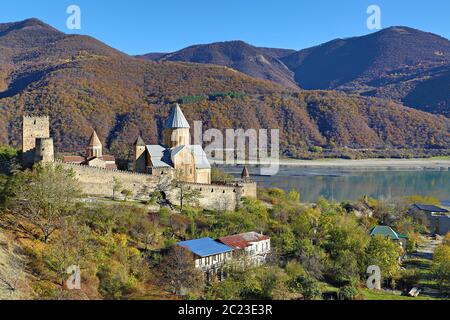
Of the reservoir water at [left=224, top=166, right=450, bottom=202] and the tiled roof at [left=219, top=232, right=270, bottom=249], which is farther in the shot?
the reservoir water at [left=224, top=166, right=450, bottom=202]

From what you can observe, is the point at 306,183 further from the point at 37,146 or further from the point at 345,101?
the point at 345,101

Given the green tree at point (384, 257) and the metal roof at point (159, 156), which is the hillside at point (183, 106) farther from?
the green tree at point (384, 257)

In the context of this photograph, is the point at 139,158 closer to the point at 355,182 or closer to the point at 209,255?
the point at 209,255

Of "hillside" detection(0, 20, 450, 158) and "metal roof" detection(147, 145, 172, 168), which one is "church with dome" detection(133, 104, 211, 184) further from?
"hillside" detection(0, 20, 450, 158)

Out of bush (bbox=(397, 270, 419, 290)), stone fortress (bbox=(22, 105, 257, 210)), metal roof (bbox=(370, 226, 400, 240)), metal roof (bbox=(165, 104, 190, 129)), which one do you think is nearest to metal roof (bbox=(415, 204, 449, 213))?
metal roof (bbox=(370, 226, 400, 240))

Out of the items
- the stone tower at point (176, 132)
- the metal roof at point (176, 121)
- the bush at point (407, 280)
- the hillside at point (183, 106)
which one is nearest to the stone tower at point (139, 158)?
the stone tower at point (176, 132)

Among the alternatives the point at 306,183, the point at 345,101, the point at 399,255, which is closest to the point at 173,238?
the point at 399,255
